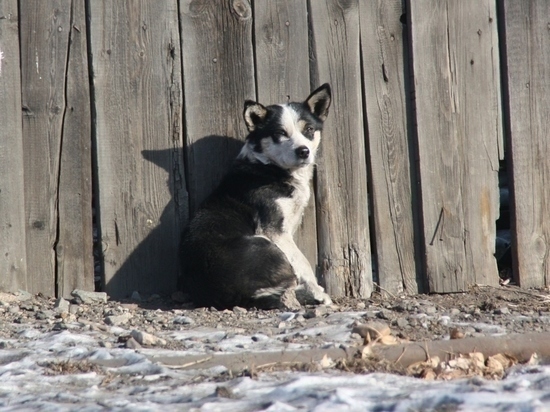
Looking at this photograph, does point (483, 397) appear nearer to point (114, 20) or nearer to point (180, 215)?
point (180, 215)

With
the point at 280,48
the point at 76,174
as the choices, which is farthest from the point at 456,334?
the point at 76,174

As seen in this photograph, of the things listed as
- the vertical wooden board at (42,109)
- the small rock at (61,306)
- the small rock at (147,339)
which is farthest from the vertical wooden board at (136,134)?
the small rock at (147,339)

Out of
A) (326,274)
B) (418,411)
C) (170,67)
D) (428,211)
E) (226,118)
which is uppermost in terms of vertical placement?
(170,67)

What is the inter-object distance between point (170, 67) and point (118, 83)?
411 millimetres

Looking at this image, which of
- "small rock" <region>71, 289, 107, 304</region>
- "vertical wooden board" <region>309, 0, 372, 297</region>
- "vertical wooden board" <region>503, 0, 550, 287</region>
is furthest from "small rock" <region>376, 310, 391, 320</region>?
"small rock" <region>71, 289, 107, 304</region>

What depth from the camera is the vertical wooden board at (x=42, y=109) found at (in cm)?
609

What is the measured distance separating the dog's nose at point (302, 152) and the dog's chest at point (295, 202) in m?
0.20

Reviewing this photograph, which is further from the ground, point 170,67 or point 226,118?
point 170,67

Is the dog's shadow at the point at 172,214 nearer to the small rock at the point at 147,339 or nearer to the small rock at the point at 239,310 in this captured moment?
the small rock at the point at 239,310

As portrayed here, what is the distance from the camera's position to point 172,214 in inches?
249

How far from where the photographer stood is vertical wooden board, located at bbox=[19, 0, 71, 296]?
6.09 meters

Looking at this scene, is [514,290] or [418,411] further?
[514,290]

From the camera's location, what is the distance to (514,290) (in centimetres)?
638

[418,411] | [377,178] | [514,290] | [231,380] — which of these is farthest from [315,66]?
[418,411]
